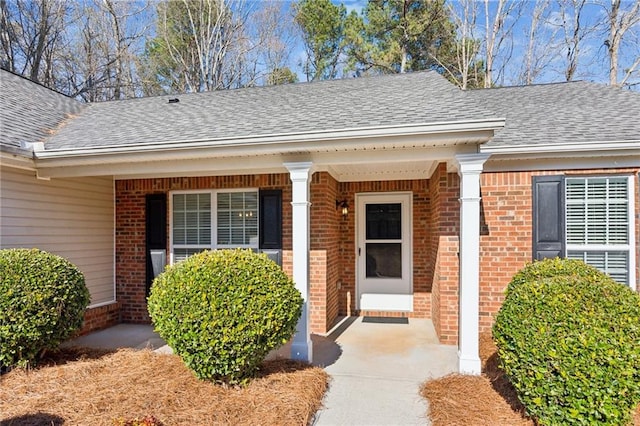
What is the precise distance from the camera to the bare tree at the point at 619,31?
11.4 metres

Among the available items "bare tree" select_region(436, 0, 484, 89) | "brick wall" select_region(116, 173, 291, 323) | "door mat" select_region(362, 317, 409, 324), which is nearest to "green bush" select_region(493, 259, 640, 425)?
"door mat" select_region(362, 317, 409, 324)

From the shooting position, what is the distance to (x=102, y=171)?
4.97 meters

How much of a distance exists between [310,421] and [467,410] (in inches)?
56.4

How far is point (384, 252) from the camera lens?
680 centimetres

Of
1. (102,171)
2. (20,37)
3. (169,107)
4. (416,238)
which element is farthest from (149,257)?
(20,37)

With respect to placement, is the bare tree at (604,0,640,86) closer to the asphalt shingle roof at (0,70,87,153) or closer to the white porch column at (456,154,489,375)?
the white porch column at (456,154,489,375)

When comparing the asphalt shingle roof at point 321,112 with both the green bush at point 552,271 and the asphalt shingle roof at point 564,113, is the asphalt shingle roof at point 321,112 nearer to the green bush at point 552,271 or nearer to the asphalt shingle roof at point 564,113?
the asphalt shingle roof at point 564,113

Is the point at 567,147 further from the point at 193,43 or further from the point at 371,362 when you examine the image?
the point at 193,43

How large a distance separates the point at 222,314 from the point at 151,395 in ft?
3.51

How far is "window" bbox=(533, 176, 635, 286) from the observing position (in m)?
4.70

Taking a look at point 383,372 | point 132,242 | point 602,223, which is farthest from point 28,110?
point 602,223

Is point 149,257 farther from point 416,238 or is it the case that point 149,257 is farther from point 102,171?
point 416,238

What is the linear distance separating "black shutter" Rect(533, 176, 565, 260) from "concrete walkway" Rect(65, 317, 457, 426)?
6.11 feet

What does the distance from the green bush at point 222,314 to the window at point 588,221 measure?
3.65m
